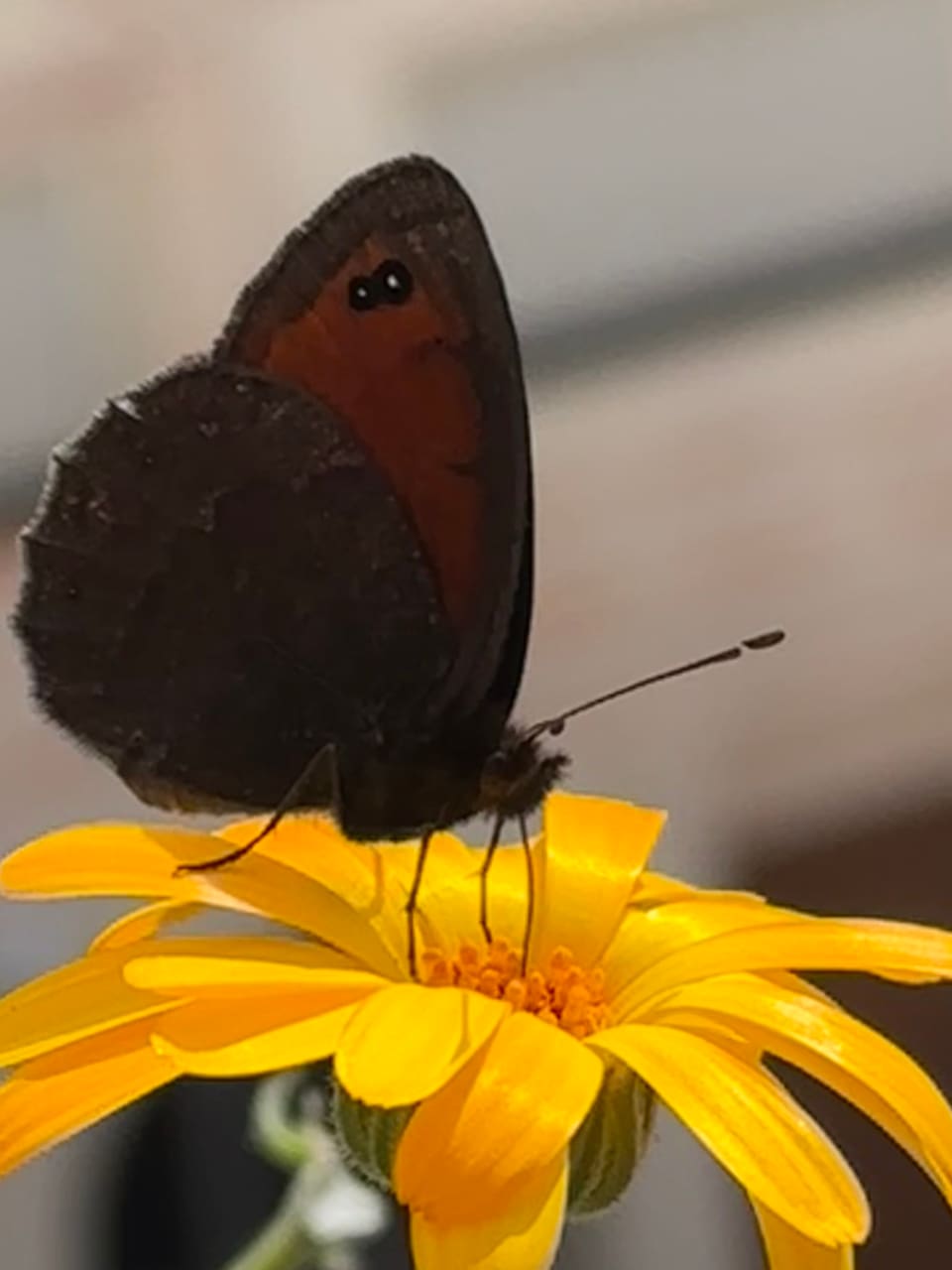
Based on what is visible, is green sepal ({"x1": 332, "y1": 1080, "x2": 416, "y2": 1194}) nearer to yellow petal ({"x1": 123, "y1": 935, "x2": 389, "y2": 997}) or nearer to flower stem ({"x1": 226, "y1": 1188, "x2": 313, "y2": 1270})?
yellow petal ({"x1": 123, "y1": 935, "x2": 389, "y2": 997})

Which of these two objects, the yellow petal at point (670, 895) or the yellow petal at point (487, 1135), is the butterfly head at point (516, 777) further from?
the yellow petal at point (487, 1135)

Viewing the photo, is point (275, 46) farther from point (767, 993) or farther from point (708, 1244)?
point (767, 993)

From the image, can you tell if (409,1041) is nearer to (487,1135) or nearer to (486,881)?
(487,1135)

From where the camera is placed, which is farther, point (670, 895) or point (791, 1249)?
point (670, 895)

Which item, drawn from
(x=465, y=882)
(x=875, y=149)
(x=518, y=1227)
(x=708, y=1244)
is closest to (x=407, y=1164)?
(x=518, y=1227)

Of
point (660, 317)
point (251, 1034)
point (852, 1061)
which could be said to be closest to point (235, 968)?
point (251, 1034)

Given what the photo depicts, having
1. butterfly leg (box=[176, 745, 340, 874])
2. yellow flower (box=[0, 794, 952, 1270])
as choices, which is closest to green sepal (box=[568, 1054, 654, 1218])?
yellow flower (box=[0, 794, 952, 1270])

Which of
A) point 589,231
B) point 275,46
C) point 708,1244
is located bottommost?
point 708,1244
